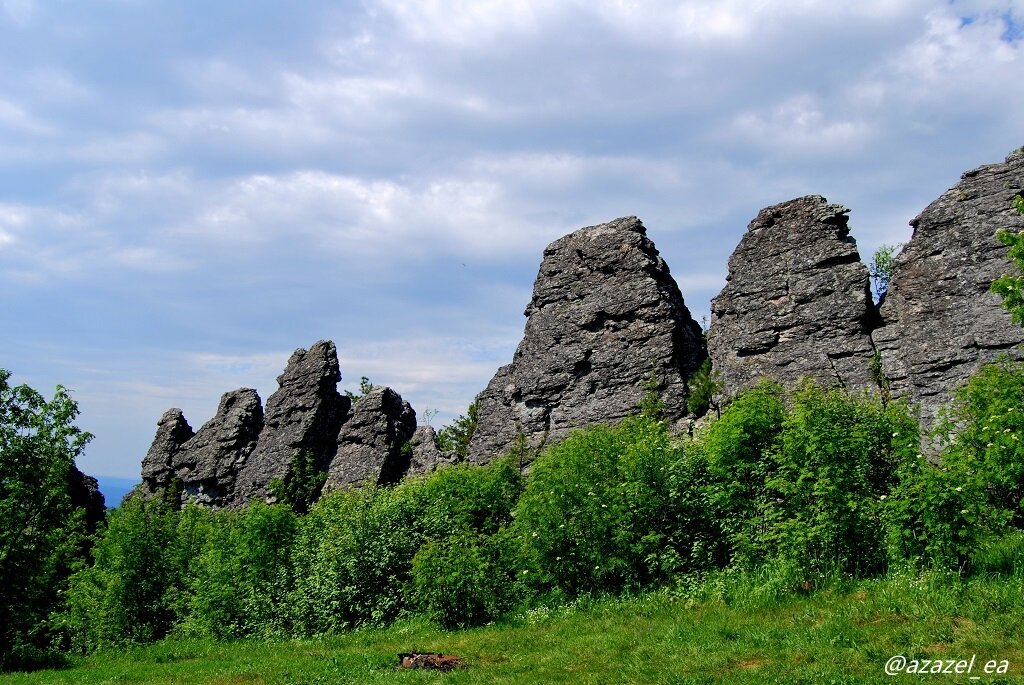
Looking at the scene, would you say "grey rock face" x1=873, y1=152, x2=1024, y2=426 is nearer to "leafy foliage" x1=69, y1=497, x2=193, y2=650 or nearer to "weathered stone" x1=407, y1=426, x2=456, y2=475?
"weathered stone" x1=407, y1=426, x2=456, y2=475

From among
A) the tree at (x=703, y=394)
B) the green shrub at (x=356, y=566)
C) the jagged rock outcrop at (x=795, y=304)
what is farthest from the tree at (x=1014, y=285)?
the green shrub at (x=356, y=566)

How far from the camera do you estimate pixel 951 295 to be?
3112 centimetres

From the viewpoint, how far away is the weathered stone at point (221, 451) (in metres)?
57.7

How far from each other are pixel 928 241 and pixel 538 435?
20.5 metres

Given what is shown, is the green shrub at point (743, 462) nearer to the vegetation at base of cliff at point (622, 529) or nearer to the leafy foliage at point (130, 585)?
the vegetation at base of cliff at point (622, 529)

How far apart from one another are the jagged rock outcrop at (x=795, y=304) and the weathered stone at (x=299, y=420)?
97.6ft

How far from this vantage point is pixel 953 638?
12945mm

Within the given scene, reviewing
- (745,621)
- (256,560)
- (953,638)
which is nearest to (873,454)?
(745,621)

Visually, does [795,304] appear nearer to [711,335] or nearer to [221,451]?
[711,335]

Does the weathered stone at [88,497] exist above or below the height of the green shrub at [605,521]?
above

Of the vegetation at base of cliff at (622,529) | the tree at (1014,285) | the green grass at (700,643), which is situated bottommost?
the green grass at (700,643)

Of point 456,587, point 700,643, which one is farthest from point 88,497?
point 700,643

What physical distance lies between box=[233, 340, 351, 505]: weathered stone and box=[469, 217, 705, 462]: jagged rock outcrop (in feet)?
50.7

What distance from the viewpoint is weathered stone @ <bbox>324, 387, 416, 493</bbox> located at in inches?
1994
